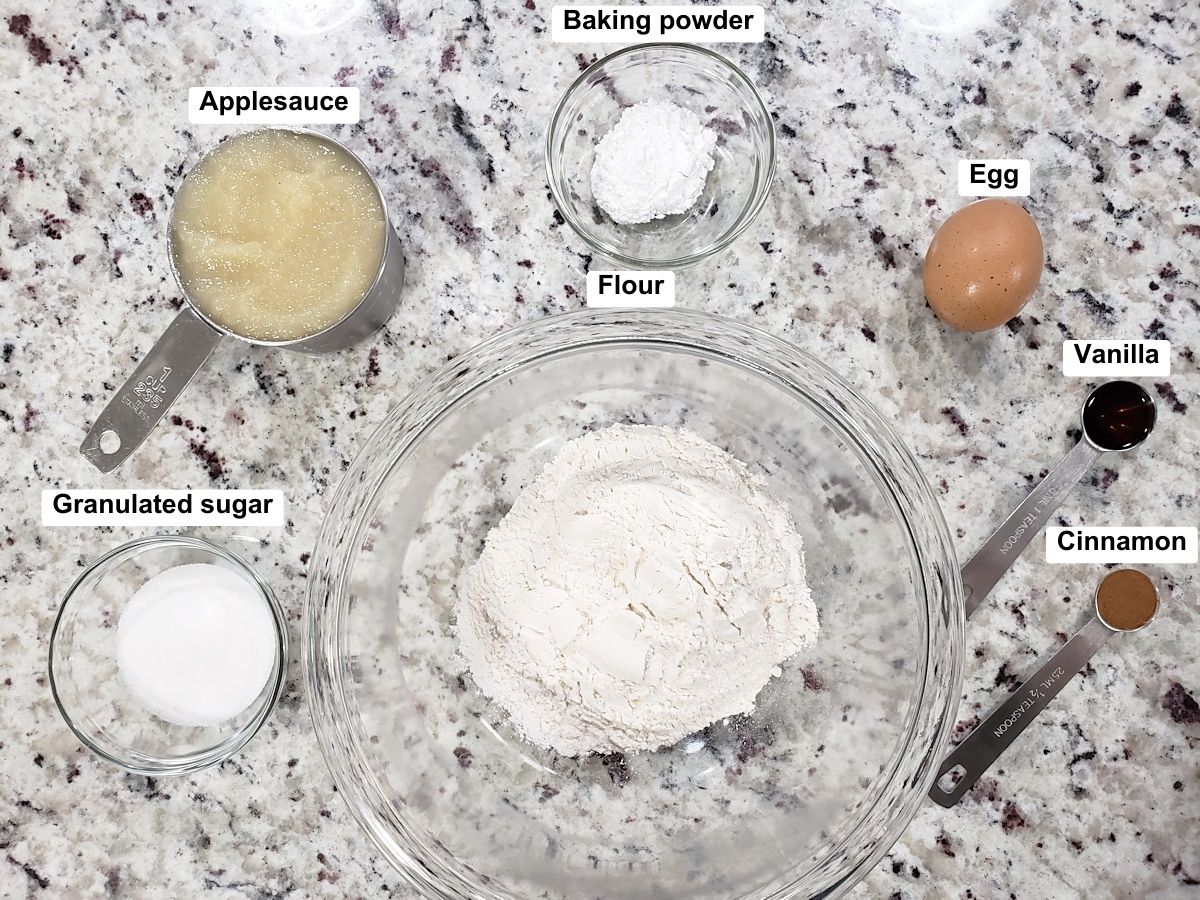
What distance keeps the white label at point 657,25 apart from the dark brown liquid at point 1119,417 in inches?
22.4

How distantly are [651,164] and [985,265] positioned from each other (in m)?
0.37

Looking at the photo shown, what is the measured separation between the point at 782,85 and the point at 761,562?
0.55m

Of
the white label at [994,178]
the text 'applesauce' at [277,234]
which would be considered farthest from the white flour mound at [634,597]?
the white label at [994,178]

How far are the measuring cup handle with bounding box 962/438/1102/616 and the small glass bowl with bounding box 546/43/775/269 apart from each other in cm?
45

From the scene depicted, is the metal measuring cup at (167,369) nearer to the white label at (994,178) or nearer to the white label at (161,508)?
the white label at (161,508)

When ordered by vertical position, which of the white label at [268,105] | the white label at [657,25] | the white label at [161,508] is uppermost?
the white label at [657,25]

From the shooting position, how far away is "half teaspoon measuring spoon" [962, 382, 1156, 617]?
3.34 feet

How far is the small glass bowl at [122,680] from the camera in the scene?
1.00 m

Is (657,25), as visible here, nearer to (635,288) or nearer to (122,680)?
(635,288)

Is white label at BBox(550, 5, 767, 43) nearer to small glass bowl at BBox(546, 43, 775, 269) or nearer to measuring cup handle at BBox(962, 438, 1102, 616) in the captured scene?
small glass bowl at BBox(546, 43, 775, 269)

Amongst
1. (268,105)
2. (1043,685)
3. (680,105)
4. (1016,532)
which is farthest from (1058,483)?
(268,105)

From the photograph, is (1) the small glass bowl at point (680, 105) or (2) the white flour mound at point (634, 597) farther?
(1) the small glass bowl at point (680, 105)

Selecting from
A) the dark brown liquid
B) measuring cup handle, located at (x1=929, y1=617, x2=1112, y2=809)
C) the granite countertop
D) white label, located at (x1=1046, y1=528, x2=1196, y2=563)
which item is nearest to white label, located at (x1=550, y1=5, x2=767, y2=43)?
the granite countertop

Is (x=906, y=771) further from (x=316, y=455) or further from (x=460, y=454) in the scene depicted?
(x=316, y=455)
